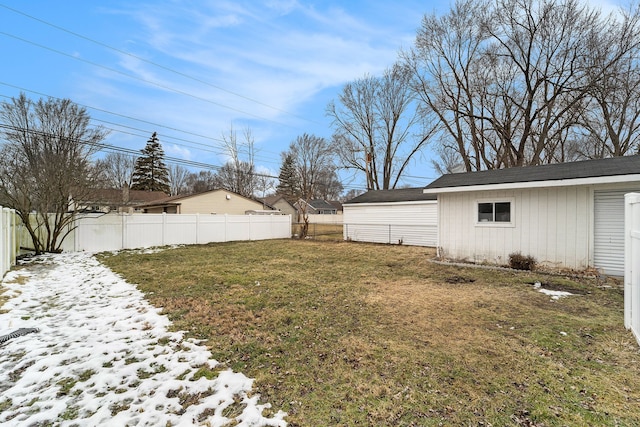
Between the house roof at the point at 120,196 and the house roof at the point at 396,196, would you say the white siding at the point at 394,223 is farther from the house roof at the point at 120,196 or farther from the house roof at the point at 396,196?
the house roof at the point at 120,196

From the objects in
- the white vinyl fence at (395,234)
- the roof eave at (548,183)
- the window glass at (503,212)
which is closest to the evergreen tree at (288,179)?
the white vinyl fence at (395,234)

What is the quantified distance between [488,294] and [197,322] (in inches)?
202

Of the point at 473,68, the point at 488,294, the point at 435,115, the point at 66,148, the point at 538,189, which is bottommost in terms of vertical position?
the point at 488,294

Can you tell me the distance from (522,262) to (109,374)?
8.91 m

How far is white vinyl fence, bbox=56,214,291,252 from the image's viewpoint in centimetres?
1160

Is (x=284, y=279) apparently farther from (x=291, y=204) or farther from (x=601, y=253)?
(x=291, y=204)

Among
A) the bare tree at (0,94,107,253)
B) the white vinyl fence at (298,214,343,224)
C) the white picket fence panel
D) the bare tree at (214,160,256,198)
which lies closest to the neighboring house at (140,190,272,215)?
the bare tree at (214,160,256,198)

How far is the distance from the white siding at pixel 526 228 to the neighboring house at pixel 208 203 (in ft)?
63.2

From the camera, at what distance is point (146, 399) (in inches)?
95.0

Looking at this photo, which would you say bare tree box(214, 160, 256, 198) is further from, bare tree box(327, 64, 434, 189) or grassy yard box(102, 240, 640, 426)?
grassy yard box(102, 240, 640, 426)

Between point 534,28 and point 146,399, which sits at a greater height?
point 534,28

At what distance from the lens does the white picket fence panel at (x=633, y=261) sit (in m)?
3.21

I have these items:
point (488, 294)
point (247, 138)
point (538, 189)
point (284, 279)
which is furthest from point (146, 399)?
Result: point (247, 138)

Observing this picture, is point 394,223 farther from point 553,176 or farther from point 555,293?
point 555,293
